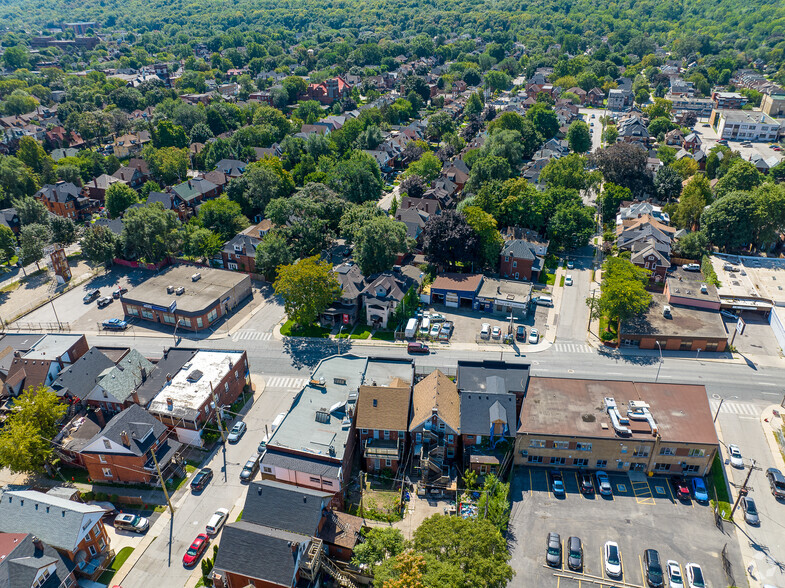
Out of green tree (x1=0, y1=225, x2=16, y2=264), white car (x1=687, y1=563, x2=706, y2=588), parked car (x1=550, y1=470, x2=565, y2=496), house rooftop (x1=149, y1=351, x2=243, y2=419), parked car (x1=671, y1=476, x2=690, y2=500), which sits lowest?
parked car (x1=671, y1=476, x2=690, y2=500)

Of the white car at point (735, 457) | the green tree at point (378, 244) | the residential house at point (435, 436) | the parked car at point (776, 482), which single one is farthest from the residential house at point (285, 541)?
the green tree at point (378, 244)

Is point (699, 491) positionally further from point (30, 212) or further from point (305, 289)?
point (30, 212)

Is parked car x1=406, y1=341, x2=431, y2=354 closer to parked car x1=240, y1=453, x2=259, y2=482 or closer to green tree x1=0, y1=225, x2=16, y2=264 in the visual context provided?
parked car x1=240, y1=453, x2=259, y2=482

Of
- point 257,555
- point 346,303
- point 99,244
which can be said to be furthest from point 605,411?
point 99,244

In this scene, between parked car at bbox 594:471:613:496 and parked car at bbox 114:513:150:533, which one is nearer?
parked car at bbox 114:513:150:533

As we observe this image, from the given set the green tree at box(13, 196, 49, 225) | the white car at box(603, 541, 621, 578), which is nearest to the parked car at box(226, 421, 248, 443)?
the white car at box(603, 541, 621, 578)

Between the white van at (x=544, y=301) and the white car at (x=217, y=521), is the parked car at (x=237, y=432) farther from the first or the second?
the white van at (x=544, y=301)

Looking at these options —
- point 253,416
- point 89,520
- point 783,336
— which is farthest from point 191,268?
point 783,336
